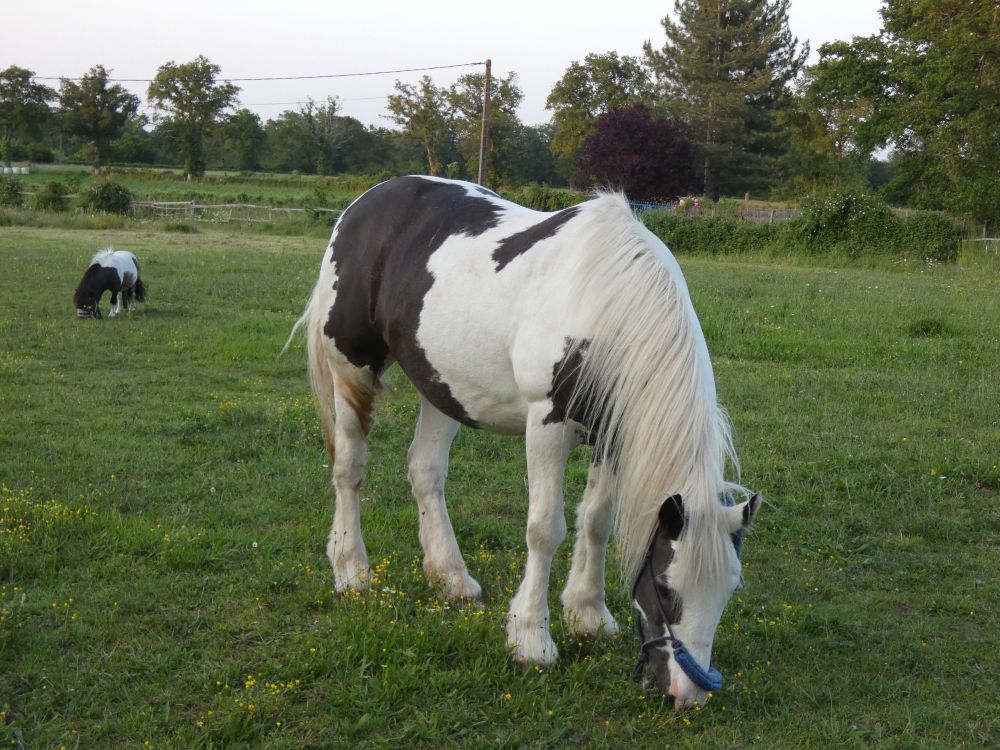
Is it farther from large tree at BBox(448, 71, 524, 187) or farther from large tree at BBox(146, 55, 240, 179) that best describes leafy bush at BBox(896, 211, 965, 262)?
large tree at BBox(146, 55, 240, 179)

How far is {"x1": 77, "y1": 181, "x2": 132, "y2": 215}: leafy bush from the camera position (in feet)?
110

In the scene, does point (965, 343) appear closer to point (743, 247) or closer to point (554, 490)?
point (554, 490)

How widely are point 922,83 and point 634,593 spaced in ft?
107

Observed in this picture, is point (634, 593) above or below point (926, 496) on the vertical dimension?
above

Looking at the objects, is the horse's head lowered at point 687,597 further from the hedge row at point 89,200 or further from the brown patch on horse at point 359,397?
the hedge row at point 89,200

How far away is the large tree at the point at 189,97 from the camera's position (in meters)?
58.2

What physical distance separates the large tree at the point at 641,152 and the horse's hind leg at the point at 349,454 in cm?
3683

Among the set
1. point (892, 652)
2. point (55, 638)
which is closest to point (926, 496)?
point (892, 652)

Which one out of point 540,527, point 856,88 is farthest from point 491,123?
point 540,527

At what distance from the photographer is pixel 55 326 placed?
10039 mm

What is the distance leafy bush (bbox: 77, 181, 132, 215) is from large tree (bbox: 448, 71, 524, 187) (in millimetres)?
15743

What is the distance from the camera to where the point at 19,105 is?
2282 inches

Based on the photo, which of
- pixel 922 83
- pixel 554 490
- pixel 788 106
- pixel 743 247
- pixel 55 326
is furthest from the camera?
pixel 788 106

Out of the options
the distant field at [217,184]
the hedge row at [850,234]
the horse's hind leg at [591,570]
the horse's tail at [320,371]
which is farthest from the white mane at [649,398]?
the distant field at [217,184]
